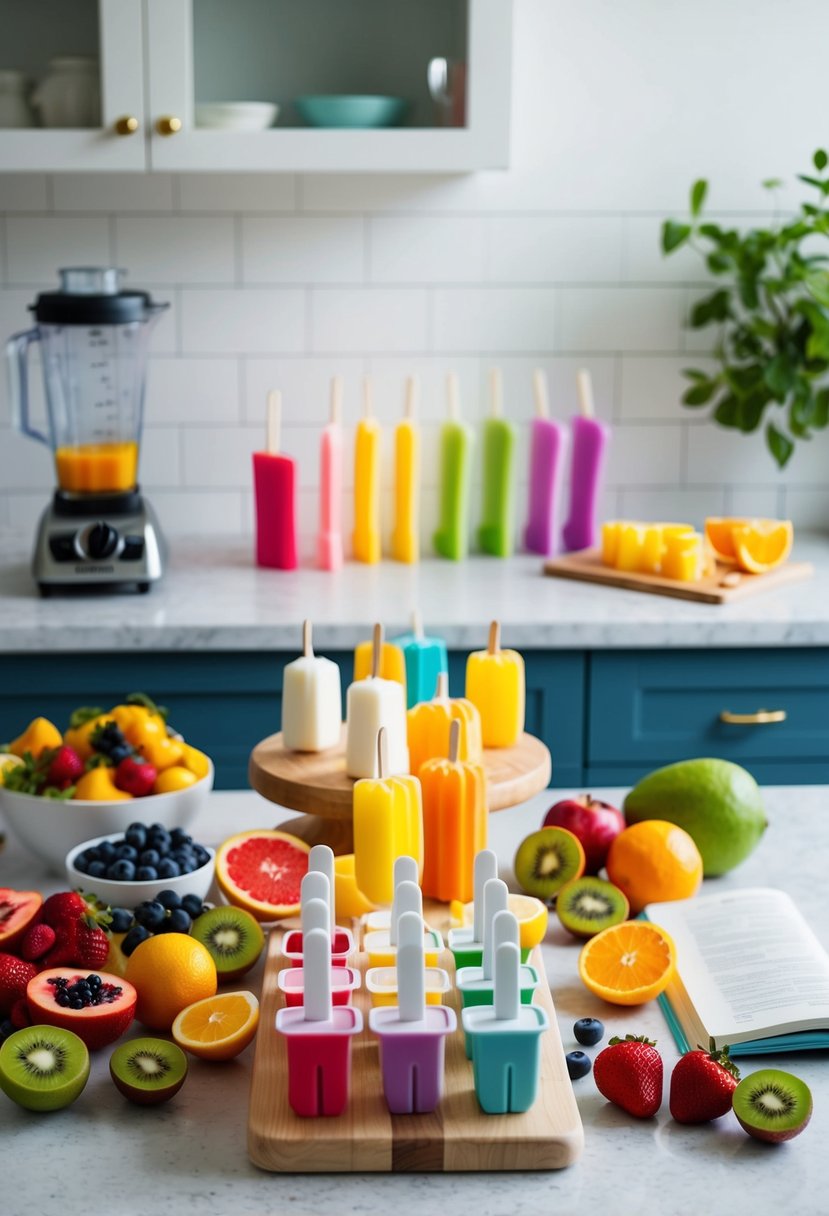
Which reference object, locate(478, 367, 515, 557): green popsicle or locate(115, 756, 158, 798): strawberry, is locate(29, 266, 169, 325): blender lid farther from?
locate(115, 756, 158, 798): strawberry

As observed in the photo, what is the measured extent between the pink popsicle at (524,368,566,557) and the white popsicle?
147 cm

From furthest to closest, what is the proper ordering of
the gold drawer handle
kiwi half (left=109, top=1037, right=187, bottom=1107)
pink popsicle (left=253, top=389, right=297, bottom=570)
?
1. pink popsicle (left=253, top=389, right=297, bottom=570)
2. the gold drawer handle
3. kiwi half (left=109, top=1037, right=187, bottom=1107)

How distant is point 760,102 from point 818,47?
159mm

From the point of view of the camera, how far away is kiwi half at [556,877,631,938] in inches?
52.9

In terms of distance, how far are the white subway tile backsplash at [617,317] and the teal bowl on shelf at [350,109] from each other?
0.58m

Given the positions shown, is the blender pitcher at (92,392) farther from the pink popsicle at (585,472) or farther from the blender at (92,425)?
the pink popsicle at (585,472)

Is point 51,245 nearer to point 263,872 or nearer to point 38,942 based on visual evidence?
point 263,872

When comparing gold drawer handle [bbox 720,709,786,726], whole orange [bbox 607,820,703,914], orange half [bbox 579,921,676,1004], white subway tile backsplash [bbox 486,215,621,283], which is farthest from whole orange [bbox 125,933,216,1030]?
white subway tile backsplash [bbox 486,215,621,283]

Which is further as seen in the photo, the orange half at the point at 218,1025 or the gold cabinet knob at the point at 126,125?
the gold cabinet knob at the point at 126,125

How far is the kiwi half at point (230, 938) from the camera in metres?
1.26

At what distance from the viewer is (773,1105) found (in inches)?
40.4

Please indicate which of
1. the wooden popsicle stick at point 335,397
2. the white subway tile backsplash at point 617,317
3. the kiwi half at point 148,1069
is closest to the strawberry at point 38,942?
the kiwi half at point 148,1069

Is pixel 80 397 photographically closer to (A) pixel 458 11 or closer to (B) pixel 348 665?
(B) pixel 348 665

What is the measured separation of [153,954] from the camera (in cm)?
118
